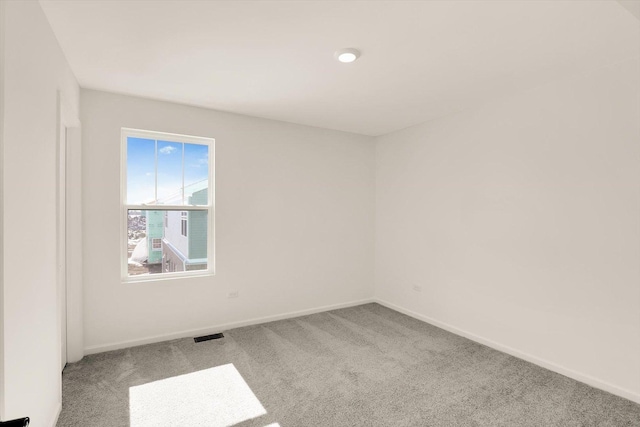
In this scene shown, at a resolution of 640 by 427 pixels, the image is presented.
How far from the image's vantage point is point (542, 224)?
2984mm

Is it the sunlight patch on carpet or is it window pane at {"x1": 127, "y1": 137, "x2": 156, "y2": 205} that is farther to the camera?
window pane at {"x1": 127, "y1": 137, "x2": 156, "y2": 205}

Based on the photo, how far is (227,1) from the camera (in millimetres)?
1845

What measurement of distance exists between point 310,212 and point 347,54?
2406 millimetres

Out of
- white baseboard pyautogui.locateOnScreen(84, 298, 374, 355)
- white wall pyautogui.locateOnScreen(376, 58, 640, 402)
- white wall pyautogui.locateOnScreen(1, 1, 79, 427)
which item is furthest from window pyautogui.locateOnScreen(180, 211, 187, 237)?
white wall pyautogui.locateOnScreen(376, 58, 640, 402)

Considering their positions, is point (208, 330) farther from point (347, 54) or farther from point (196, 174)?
point (347, 54)

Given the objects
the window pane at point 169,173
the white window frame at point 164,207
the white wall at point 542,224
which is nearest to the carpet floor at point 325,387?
the white wall at point 542,224

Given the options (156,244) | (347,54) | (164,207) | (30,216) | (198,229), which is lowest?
(156,244)

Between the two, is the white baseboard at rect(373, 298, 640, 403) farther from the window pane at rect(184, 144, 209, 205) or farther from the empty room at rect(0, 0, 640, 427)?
the window pane at rect(184, 144, 209, 205)

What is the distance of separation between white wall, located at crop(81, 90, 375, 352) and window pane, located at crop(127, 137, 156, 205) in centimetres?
16

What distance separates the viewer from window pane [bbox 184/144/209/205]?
3.71 metres

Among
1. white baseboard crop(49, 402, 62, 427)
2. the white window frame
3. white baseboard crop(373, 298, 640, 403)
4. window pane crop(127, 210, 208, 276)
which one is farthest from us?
window pane crop(127, 210, 208, 276)

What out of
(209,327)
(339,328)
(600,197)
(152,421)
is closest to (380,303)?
(339,328)

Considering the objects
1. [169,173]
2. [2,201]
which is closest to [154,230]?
[169,173]

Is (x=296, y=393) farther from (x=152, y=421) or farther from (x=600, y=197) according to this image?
(x=600, y=197)
